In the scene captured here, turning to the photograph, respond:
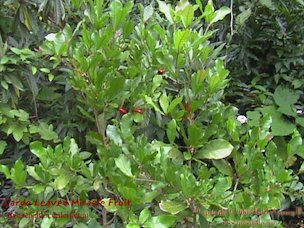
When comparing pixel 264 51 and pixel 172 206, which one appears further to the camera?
pixel 264 51

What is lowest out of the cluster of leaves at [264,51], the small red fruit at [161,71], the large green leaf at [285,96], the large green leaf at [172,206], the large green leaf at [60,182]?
the large green leaf at [285,96]

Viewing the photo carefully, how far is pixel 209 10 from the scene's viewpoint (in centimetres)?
174

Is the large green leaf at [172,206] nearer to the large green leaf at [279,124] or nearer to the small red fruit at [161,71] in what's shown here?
the small red fruit at [161,71]

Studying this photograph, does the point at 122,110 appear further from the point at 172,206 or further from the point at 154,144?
the point at 172,206

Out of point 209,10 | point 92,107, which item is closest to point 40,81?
point 92,107

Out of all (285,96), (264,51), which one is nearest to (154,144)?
(285,96)

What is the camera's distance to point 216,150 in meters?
1.60

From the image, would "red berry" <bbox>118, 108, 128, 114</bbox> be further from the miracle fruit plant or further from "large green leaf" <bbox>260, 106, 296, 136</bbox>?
"large green leaf" <bbox>260, 106, 296, 136</bbox>

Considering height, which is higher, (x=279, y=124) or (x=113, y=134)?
(x=113, y=134)

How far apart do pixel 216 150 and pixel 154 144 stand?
0.71 ft

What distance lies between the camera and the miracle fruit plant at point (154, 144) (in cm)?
147

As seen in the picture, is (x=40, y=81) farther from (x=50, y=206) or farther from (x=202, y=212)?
(x=202, y=212)

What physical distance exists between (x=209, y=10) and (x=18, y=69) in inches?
36.2

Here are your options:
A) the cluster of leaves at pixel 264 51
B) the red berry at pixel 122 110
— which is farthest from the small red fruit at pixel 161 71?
the cluster of leaves at pixel 264 51
